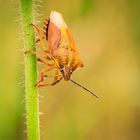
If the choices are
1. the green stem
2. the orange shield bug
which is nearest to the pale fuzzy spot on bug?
the orange shield bug

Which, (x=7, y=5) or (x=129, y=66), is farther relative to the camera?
(x=129, y=66)

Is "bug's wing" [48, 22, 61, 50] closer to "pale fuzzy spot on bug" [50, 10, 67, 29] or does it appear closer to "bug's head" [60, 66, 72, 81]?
"pale fuzzy spot on bug" [50, 10, 67, 29]

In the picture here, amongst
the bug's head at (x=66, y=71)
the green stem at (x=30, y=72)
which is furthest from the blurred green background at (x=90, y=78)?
the green stem at (x=30, y=72)

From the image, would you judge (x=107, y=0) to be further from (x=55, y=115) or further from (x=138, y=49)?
(x=55, y=115)

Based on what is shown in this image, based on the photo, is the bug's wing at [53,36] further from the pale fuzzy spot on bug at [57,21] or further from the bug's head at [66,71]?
the bug's head at [66,71]

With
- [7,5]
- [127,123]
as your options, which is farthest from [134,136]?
[7,5]

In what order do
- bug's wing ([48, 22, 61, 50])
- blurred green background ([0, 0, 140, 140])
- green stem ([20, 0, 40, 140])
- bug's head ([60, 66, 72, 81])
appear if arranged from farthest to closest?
1. blurred green background ([0, 0, 140, 140])
2. bug's head ([60, 66, 72, 81])
3. bug's wing ([48, 22, 61, 50])
4. green stem ([20, 0, 40, 140])

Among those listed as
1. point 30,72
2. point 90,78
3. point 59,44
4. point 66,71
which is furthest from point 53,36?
point 90,78
